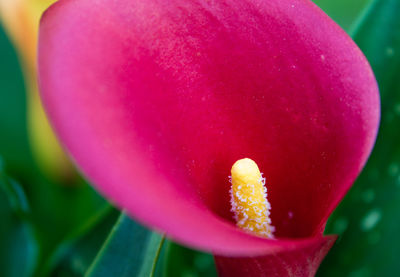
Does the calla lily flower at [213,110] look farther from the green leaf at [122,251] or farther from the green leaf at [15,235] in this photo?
the green leaf at [15,235]

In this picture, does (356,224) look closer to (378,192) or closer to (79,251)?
(378,192)

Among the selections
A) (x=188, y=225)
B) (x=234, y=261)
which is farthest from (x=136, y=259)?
(x=188, y=225)

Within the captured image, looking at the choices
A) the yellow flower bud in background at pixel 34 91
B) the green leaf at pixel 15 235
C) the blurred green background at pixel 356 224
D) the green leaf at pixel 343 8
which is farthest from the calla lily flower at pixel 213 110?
the green leaf at pixel 343 8

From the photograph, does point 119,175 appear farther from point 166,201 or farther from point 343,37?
point 343,37

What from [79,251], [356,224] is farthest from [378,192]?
[79,251]

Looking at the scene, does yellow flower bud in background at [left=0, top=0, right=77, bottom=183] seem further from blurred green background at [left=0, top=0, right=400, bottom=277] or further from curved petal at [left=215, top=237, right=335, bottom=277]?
curved petal at [left=215, top=237, right=335, bottom=277]

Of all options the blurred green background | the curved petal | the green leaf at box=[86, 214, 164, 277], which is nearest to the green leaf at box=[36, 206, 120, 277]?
the blurred green background
